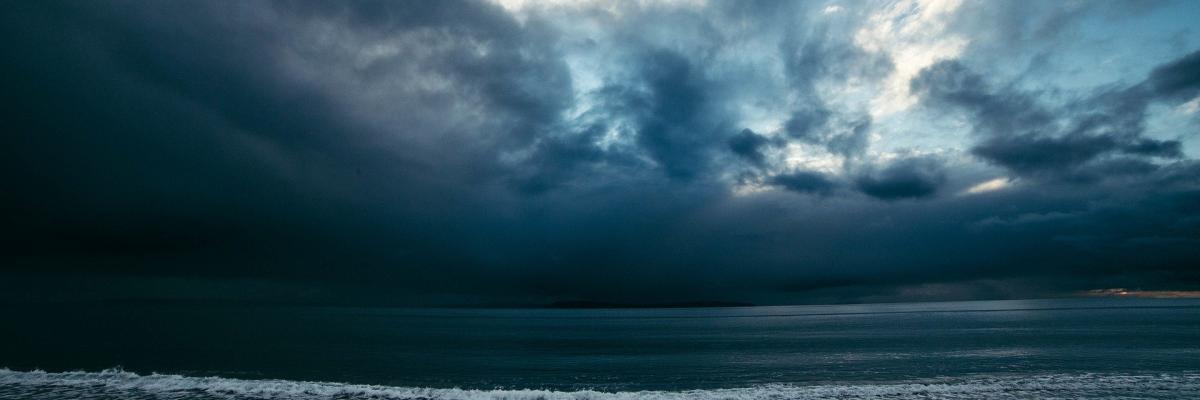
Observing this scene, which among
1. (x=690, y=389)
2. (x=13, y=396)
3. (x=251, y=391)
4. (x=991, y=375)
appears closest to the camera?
(x=13, y=396)

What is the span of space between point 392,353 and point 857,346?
53.4m

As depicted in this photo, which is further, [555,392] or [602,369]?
[602,369]

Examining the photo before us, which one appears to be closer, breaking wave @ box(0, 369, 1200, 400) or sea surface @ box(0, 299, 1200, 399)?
breaking wave @ box(0, 369, 1200, 400)

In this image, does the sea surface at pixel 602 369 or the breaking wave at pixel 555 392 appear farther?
the sea surface at pixel 602 369

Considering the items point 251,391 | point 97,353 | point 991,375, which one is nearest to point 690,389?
point 991,375

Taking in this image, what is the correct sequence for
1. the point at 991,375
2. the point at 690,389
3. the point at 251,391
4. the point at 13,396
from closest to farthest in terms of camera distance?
the point at 13,396 < the point at 251,391 < the point at 690,389 < the point at 991,375

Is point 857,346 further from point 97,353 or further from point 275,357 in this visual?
point 97,353

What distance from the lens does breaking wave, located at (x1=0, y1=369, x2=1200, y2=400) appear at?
31594 mm

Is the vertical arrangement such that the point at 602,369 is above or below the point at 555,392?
below

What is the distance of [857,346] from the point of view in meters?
66.5

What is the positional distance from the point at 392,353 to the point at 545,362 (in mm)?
18454

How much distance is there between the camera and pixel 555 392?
110 ft

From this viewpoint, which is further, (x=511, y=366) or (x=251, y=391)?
(x=511, y=366)

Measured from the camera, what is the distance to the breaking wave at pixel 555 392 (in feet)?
104
